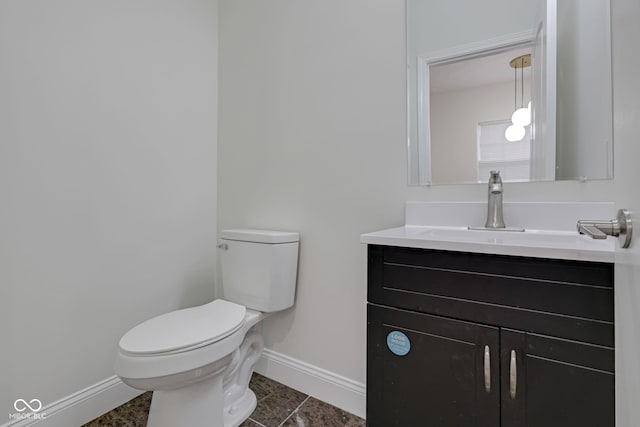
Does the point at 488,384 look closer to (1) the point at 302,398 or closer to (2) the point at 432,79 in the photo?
(1) the point at 302,398

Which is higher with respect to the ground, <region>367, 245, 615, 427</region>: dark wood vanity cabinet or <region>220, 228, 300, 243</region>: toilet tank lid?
<region>220, 228, 300, 243</region>: toilet tank lid

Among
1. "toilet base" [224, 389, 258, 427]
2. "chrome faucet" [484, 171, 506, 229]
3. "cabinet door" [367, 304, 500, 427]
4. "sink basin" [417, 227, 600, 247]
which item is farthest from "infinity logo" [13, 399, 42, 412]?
"chrome faucet" [484, 171, 506, 229]

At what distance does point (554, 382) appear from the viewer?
752mm

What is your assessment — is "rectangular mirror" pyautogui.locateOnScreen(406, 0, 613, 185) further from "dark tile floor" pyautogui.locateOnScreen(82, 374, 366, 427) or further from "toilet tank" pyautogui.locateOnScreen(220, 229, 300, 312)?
"dark tile floor" pyautogui.locateOnScreen(82, 374, 366, 427)

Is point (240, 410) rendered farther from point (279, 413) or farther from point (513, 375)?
point (513, 375)

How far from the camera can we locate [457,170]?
127cm

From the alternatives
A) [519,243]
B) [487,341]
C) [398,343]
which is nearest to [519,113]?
[519,243]

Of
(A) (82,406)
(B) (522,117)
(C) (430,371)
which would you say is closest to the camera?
(C) (430,371)

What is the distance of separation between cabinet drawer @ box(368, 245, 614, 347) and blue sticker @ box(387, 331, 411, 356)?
0.09 metres

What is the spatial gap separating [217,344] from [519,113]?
1435 millimetres

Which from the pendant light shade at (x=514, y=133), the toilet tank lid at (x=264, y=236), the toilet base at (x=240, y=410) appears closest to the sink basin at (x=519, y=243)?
the pendant light shade at (x=514, y=133)

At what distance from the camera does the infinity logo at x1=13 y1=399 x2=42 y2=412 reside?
1.17m

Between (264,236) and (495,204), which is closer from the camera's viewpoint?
(495,204)

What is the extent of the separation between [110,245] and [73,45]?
889 mm
